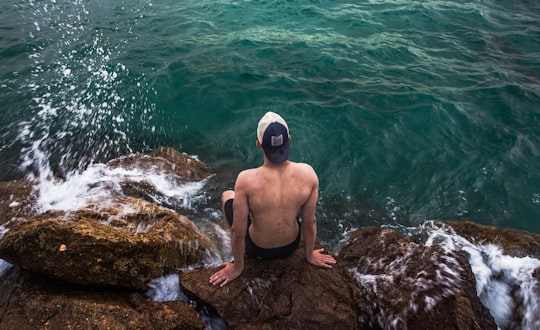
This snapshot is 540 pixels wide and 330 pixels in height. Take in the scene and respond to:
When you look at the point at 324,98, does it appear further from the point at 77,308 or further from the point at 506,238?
the point at 77,308

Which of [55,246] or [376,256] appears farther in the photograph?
[376,256]

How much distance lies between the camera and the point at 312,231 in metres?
3.55

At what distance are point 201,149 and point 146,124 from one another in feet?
5.86

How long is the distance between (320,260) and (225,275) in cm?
109

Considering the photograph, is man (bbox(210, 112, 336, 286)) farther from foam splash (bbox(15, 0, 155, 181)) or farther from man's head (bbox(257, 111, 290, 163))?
foam splash (bbox(15, 0, 155, 181))

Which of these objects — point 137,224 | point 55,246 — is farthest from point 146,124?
point 55,246

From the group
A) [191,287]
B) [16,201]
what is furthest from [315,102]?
[16,201]

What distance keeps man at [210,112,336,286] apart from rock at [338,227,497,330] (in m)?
0.69

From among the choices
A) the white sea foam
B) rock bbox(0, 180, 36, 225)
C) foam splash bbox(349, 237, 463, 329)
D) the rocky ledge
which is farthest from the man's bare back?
rock bbox(0, 180, 36, 225)

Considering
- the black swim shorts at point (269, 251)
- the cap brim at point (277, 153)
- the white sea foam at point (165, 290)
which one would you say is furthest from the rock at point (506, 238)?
the white sea foam at point (165, 290)

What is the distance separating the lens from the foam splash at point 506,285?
11.6ft

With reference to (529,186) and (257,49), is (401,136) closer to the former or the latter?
(529,186)

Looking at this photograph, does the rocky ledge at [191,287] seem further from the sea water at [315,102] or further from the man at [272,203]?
the sea water at [315,102]

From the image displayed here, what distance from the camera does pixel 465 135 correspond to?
792 centimetres
